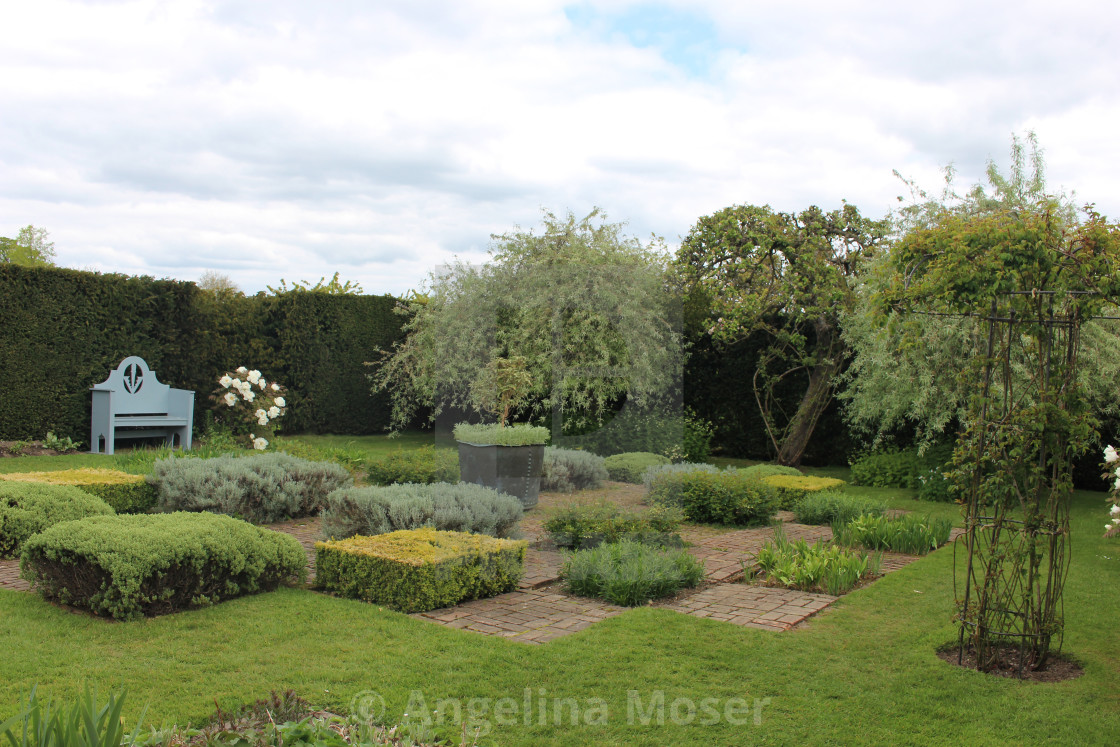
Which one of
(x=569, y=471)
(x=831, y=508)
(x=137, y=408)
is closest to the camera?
(x=831, y=508)

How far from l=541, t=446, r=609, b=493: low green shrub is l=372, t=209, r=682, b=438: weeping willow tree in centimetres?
64

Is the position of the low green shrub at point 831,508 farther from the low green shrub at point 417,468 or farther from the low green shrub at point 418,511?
the low green shrub at point 417,468

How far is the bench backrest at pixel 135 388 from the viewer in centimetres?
1102

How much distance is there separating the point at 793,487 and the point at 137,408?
30.9 feet

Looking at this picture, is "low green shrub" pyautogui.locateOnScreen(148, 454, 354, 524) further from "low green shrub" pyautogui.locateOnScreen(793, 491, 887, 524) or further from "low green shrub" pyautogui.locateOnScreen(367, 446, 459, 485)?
"low green shrub" pyautogui.locateOnScreen(793, 491, 887, 524)

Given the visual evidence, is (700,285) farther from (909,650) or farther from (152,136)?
(909,650)

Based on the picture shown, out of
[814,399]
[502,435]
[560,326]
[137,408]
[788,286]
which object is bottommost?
[137,408]

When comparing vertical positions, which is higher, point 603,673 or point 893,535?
point 893,535

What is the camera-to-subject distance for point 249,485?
7.09m

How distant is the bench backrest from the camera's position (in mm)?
11023

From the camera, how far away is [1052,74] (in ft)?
19.4

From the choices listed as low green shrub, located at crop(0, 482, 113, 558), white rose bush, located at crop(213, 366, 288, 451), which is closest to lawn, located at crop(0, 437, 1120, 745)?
low green shrub, located at crop(0, 482, 113, 558)

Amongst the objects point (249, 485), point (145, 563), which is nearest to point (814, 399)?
point (249, 485)

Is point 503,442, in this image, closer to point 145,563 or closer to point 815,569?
point 815,569
